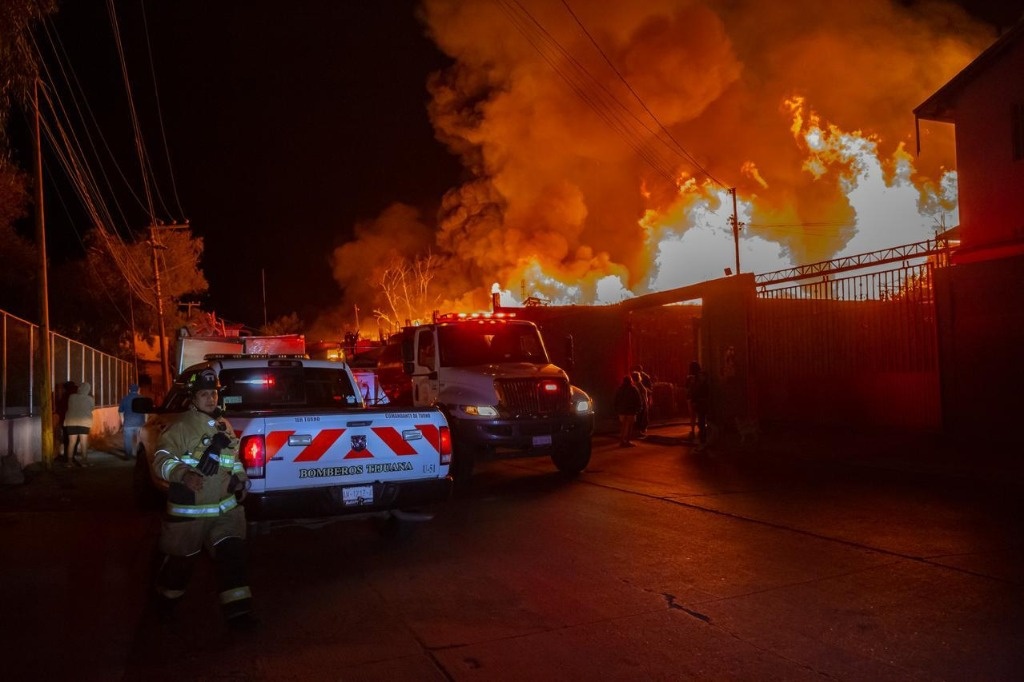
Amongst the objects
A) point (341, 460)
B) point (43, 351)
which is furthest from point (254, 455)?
point (43, 351)

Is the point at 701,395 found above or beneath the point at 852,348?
beneath

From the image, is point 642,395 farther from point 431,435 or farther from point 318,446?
point 318,446

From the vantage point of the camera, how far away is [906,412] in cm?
1470

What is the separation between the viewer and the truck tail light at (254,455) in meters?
6.75

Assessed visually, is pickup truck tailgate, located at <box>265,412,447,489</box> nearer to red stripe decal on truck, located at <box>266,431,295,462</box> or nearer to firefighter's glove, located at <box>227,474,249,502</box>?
red stripe decal on truck, located at <box>266,431,295,462</box>

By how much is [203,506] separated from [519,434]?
22.0 ft

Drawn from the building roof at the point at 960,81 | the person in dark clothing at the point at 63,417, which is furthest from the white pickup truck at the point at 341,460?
the building roof at the point at 960,81

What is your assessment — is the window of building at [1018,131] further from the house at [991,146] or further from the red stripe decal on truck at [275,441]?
the red stripe decal on truck at [275,441]

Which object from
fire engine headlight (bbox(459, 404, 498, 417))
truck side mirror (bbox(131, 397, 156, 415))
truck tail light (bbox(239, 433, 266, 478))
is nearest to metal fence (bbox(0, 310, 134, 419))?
fire engine headlight (bbox(459, 404, 498, 417))

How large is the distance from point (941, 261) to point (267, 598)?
12.3m

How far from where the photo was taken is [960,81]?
1623cm

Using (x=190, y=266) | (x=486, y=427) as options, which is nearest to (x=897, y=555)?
(x=486, y=427)

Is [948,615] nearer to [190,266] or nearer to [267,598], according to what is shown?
[267,598]

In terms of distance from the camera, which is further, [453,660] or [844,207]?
[844,207]
